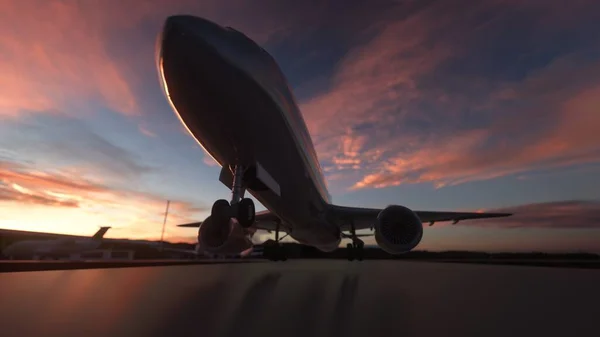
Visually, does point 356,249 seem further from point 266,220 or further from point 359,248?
point 266,220

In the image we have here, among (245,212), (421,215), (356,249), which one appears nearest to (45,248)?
(356,249)

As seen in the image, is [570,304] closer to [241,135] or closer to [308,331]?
[308,331]

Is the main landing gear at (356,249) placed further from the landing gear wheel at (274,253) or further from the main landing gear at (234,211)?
the main landing gear at (234,211)

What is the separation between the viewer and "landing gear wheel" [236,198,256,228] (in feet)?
22.5

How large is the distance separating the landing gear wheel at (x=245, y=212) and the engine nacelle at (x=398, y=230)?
702 cm

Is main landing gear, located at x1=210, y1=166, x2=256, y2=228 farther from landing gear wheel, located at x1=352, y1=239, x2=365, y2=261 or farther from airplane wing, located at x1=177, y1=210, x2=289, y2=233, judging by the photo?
landing gear wheel, located at x1=352, y1=239, x2=365, y2=261

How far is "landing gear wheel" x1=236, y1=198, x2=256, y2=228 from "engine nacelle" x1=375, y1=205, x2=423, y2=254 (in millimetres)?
7024

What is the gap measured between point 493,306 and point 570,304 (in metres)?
1.63

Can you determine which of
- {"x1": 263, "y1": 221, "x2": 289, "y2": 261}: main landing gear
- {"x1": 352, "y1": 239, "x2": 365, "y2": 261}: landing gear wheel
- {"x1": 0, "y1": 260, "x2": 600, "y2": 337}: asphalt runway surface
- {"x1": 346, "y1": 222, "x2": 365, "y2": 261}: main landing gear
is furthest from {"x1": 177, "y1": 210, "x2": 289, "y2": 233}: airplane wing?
{"x1": 0, "y1": 260, "x2": 600, "y2": 337}: asphalt runway surface

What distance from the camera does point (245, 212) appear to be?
6934 millimetres

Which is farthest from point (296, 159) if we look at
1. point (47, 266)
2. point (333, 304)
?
point (47, 266)

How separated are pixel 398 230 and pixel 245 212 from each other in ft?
25.4

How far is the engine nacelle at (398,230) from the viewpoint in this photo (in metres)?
Answer: 12.2

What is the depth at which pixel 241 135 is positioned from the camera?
7023mm
